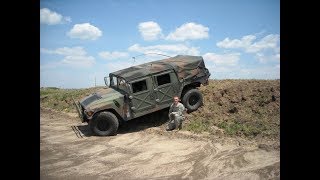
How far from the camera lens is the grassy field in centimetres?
984

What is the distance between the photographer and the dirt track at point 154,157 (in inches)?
261

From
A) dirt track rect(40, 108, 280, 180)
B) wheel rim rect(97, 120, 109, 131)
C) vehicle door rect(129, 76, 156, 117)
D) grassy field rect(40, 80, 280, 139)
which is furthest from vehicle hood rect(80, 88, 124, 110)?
grassy field rect(40, 80, 280, 139)

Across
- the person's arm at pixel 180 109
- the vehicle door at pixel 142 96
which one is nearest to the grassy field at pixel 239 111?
the person's arm at pixel 180 109

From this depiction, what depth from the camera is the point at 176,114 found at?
10.6 metres

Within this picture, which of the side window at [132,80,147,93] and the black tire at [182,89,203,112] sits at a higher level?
the side window at [132,80,147,93]

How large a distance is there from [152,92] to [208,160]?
4162 millimetres

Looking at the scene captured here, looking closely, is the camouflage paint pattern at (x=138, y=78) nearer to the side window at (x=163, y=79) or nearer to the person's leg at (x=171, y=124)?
the side window at (x=163, y=79)

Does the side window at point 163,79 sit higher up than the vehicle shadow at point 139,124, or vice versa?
the side window at point 163,79

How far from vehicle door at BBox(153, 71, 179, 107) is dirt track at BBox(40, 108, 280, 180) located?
105 cm

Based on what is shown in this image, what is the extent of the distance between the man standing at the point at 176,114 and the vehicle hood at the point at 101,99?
1.80m

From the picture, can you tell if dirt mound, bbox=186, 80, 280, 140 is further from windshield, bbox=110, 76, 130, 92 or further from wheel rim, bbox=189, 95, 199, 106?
windshield, bbox=110, 76, 130, 92
